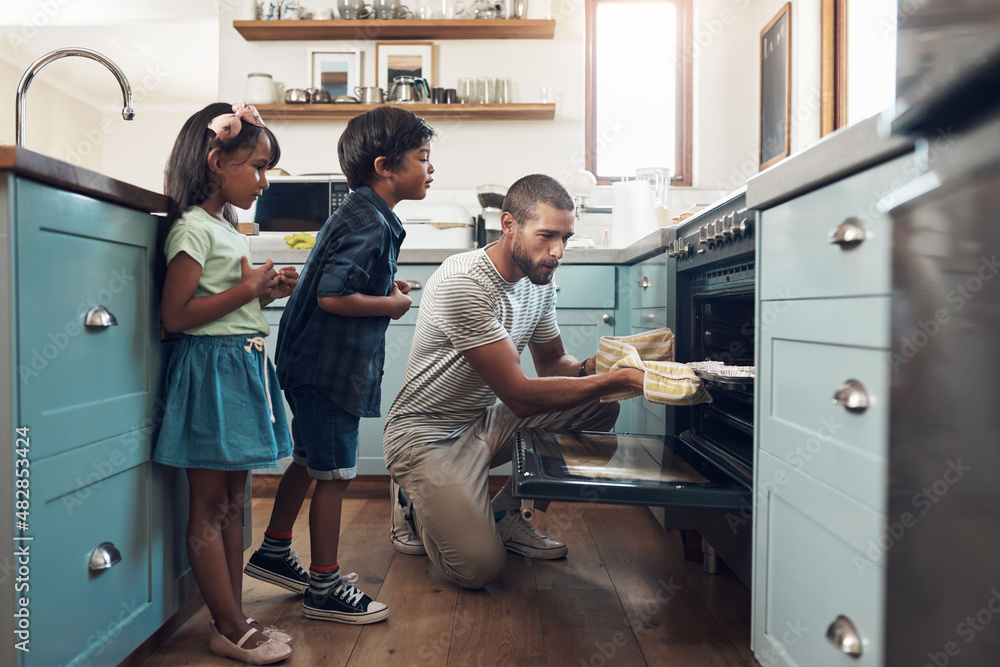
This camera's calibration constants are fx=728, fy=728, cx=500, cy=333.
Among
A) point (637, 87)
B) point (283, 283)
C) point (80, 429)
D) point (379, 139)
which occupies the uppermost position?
point (637, 87)

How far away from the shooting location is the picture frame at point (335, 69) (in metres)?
3.17

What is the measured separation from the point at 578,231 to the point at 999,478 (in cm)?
268

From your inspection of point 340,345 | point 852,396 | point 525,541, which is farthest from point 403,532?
point 852,396

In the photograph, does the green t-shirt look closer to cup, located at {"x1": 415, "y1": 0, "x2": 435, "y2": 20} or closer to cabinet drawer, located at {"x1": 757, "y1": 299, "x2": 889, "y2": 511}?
cabinet drawer, located at {"x1": 757, "y1": 299, "x2": 889, "y2": 511}

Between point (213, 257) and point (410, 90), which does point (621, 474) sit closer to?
point (213, 257)

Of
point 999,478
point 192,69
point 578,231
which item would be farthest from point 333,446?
point 192,69

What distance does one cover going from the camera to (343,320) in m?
1.48

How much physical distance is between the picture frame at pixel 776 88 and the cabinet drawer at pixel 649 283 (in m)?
0.93

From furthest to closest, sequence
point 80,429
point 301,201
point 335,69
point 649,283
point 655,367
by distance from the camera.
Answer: point 335,69
point 301,201
point 649,283
point 655,367
point 80,429

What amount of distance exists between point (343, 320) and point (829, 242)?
94cm

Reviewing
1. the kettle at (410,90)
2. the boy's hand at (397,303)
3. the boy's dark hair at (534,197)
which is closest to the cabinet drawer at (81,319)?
the boy's hand at (397,303)

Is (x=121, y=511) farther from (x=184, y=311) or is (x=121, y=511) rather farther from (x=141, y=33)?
(x=141, y=33)

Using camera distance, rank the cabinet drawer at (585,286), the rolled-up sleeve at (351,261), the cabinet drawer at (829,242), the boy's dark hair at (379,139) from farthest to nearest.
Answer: the cabinet drawer at (585,286)
the boy's dark hair at (379,139)
the rolled-up sleeve at (351,261)
the cabinet drawer at (829,242)

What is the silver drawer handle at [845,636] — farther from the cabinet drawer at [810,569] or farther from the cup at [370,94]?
the cup at [370,94]
